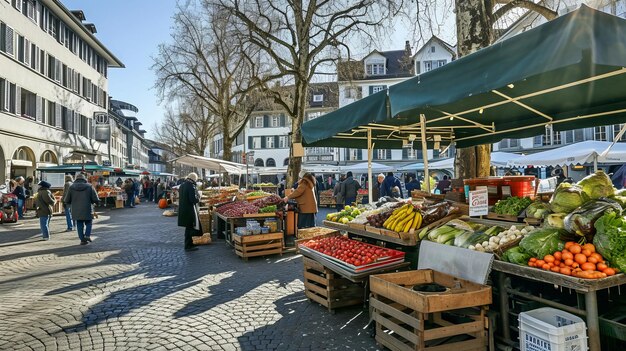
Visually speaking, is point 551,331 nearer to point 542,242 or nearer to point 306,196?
point 542,242

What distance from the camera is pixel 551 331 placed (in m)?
3.08

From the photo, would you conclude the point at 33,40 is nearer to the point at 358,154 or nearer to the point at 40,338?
the point at 40,338

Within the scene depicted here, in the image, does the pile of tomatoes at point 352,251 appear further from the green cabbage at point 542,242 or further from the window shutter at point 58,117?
the window shutter at point 58,117

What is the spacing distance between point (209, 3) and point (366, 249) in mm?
16496

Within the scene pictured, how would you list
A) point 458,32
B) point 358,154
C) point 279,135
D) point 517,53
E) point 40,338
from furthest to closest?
point 279,135, point 358,154, point 458,32, point 40,338, point 517,53

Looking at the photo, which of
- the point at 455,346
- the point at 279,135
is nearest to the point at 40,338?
the point at 455,346

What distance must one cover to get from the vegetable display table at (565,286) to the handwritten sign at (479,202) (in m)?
0.97

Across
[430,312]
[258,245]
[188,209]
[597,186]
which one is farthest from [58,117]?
[597,186]

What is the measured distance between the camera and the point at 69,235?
12.6 meters

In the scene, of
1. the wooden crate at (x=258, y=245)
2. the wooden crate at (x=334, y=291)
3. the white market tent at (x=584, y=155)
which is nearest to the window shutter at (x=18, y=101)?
the wooden crate at (x=258, y=245)

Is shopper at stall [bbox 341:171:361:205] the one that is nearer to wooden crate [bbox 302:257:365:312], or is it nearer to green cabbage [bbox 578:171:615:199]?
wooden crate [bbox 302:257:365:312]

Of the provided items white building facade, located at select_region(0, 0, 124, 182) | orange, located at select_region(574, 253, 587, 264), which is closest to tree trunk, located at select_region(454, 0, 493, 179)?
orange, located at select_region(574, 253, 587, 264)

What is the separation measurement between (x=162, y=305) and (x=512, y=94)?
506 centimetres

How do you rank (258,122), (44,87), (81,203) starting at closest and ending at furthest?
(81,203) < (44,87) < (258,122)
